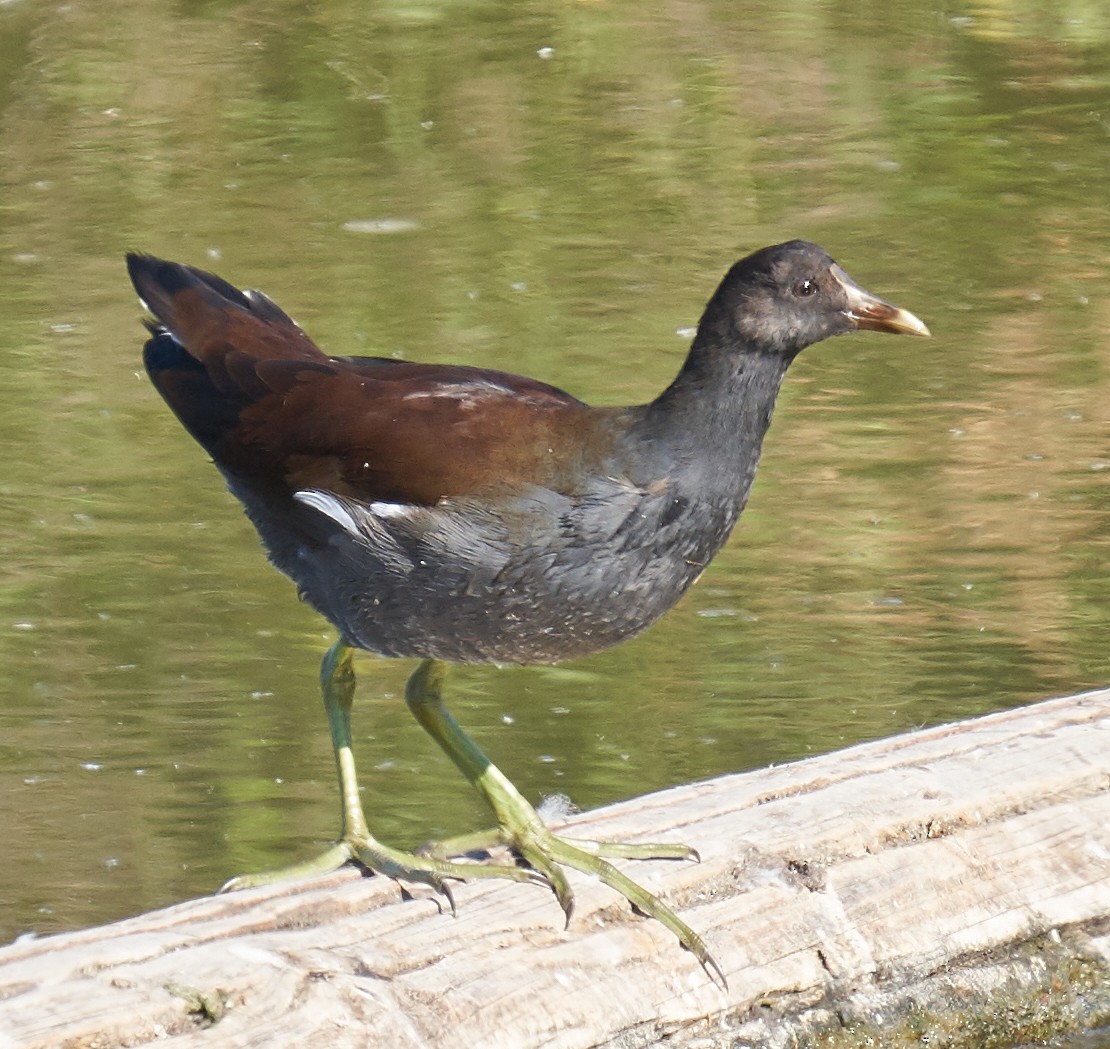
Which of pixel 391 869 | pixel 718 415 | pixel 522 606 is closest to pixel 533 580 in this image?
pixel 522 606

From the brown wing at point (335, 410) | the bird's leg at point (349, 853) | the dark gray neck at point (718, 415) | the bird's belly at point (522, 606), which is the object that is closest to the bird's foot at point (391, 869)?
the bird's leg at point (349, 853)

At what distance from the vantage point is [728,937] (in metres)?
2.88

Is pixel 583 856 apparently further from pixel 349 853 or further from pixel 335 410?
pixel 335 410

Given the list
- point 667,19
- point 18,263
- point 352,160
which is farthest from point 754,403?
point 667,19

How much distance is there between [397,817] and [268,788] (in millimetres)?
266

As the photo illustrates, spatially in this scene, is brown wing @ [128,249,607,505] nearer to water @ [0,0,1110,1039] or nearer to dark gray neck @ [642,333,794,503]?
dark gray neck @ [642,333,794,503]

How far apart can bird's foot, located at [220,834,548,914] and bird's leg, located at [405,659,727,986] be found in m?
0.06

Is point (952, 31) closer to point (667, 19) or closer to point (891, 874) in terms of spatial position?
point (667, 19)

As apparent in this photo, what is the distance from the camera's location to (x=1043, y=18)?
963cm

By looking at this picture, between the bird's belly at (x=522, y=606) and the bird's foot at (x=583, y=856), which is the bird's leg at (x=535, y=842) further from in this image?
the bird's belly at (x=522, y=606)

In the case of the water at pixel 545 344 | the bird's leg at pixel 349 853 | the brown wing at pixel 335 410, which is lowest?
the water at pixel 545 344

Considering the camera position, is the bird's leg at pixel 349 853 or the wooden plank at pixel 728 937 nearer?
the wooden plank at pixel 728 937

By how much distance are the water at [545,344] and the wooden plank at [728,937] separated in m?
0.92

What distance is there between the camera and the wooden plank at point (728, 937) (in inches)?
97.6
